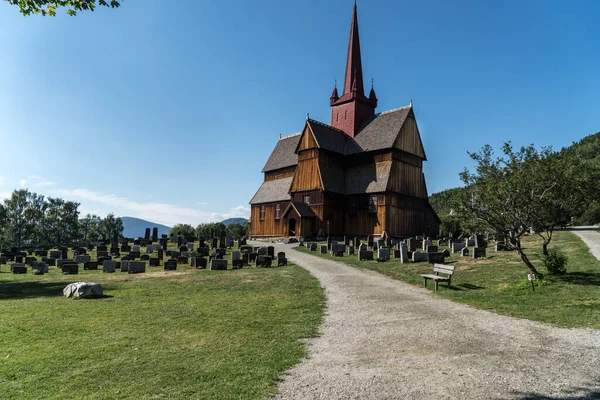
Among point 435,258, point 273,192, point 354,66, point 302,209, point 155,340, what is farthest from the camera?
point 354,66

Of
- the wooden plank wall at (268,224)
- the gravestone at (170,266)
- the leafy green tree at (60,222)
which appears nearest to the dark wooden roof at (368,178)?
the wooden plank wall at (268,224)

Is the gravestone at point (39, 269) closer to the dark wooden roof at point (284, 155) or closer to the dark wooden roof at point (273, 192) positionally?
the dark wooden roof at point (273, 192)

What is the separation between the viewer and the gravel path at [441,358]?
6020mm

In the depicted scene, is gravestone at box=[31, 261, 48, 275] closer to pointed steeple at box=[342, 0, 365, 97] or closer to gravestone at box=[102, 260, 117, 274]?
gravestone at box=[102, 260, 117, 274]

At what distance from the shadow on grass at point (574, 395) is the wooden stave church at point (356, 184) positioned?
37242 millimetres

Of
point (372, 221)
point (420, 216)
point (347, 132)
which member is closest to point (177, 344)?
point (372, 221)

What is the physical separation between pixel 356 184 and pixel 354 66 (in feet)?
63.5

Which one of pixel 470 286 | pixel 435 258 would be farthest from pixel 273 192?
pixel 470 286

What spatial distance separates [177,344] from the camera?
869 centimetres

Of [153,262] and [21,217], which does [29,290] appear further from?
[21,217]

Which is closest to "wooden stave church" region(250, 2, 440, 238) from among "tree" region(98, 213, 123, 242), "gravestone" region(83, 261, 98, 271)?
"gravestone" region(83, 261, 98, 271)

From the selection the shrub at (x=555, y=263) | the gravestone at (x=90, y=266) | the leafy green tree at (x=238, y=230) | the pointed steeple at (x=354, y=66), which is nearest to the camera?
the shrub at (x=555, y=263)

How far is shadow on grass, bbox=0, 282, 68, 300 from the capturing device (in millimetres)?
15672

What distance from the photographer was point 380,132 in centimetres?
4806
